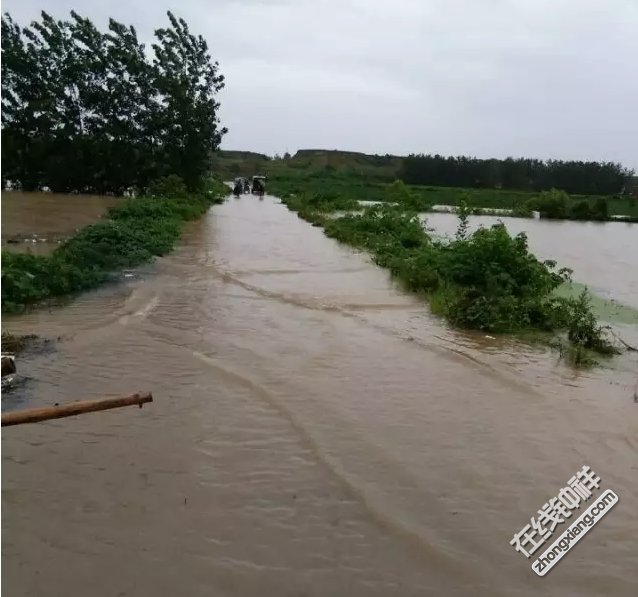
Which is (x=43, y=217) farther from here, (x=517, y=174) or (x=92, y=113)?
(x=517, y=174)

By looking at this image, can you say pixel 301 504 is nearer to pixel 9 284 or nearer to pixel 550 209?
pixel 9 284

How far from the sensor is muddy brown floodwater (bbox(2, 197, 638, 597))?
3973mm

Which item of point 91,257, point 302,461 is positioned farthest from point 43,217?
point 302,461

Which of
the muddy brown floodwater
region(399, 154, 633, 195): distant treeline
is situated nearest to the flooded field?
the muddy brown floodwater

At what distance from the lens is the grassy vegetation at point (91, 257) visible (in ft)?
32.5

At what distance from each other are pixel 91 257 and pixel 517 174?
6774 centimetres

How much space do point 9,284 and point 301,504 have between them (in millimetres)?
6643

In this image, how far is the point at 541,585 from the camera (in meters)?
3.98

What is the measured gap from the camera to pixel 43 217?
2269cm

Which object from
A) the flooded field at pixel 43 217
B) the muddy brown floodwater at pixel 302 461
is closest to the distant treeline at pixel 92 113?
the flooded field at pixel 43 217

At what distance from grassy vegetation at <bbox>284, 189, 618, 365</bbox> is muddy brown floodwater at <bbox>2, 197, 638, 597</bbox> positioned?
564 mm

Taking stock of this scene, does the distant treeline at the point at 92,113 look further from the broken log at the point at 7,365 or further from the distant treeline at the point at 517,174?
the distant treeline at the point at 517,174

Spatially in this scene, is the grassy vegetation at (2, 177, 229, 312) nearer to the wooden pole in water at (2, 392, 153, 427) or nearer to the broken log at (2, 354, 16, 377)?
the broken log at (2, 354, 16, 377)

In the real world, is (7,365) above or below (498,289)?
below
